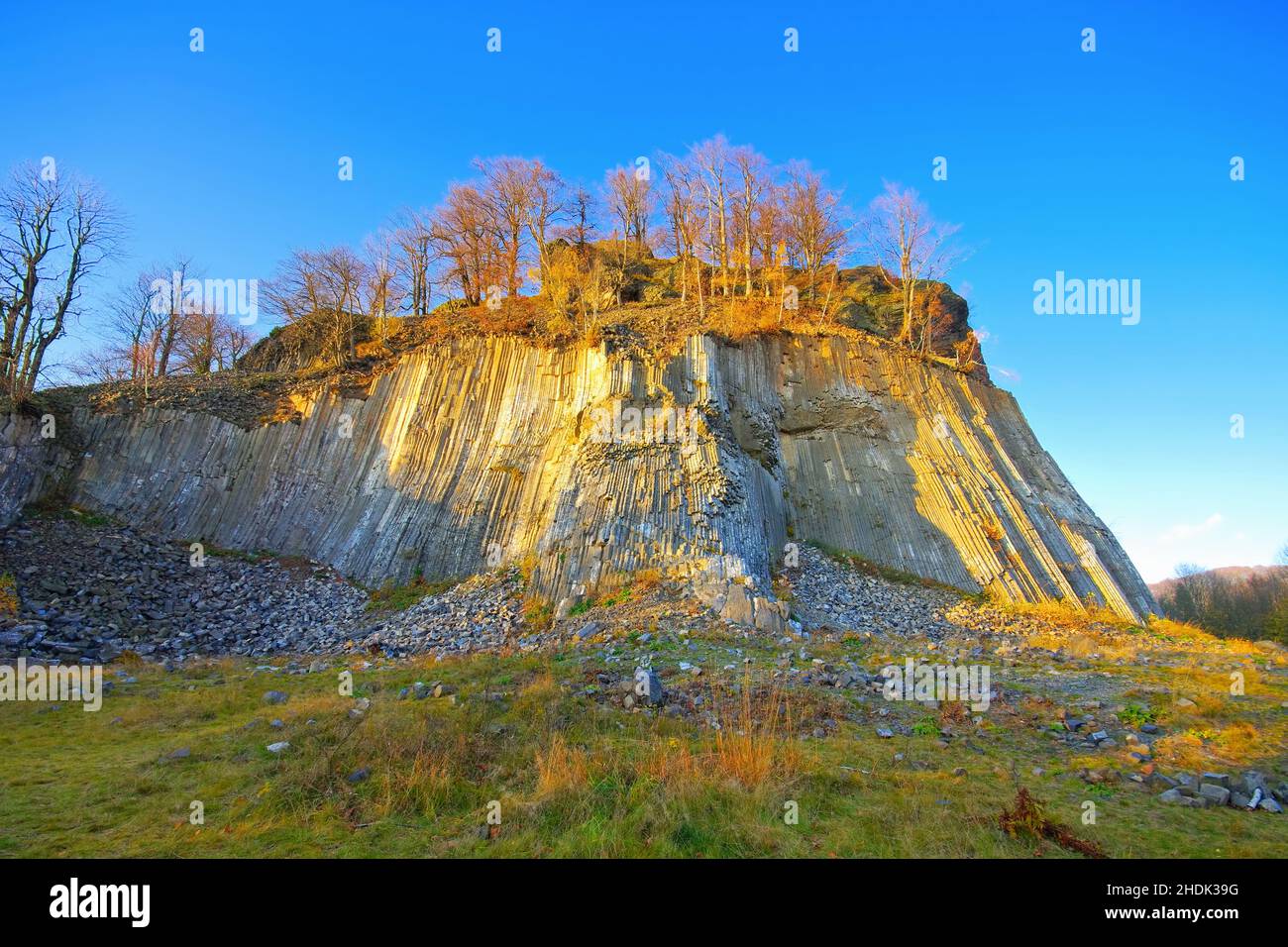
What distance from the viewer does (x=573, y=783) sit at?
5547 millimetres

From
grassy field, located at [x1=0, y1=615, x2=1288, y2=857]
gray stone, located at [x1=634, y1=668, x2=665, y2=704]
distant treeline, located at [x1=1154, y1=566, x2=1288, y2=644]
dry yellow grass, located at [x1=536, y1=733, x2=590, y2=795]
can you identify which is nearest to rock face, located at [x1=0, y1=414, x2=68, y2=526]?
grassy field, located at [x1=0, y1=615, x2=1288, y2=857]

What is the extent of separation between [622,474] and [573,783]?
12416 millimetres

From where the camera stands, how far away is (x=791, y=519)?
69.1 feet

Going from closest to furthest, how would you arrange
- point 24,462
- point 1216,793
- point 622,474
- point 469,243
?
point 1216,793, point 622,474, point 24,462, point 469,243

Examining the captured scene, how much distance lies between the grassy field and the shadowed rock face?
810 centimetres

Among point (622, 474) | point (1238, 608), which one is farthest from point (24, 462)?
point (1238, 608)

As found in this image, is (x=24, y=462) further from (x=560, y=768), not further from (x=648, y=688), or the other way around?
(x=560, y=768)

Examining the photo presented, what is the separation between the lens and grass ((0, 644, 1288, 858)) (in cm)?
471

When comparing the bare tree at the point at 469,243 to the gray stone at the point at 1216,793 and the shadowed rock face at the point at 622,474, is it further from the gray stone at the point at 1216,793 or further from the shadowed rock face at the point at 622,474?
the gray stone at the point at 1216,793

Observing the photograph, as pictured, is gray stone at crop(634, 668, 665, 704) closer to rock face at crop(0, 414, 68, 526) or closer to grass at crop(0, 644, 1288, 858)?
grass at crop(0, 644, 1288, 858)

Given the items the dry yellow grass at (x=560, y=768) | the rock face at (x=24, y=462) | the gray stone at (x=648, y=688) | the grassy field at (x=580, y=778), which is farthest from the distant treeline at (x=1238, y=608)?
the rock face at (x=24, y=462)

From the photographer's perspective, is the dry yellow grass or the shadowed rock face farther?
the shadowed rock face

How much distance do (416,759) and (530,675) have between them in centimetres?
377
